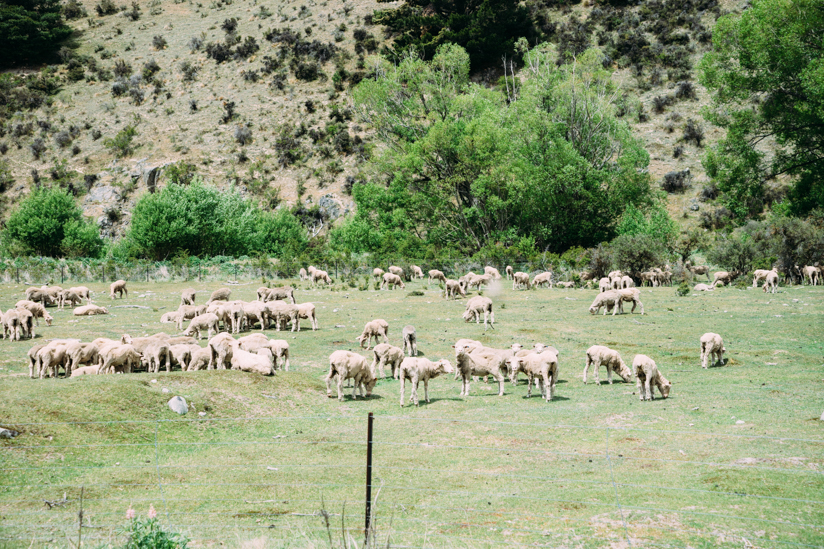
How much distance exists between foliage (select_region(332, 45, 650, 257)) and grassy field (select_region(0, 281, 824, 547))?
114 feet

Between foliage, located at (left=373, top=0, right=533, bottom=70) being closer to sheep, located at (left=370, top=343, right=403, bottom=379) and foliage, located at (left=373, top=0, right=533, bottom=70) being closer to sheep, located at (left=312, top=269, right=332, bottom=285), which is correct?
sheep, located at (left=312, top=269, right=332, bottom=285)

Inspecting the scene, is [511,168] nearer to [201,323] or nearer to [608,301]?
[608,301]

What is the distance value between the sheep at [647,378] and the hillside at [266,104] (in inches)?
2358

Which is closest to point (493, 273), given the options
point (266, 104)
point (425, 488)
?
point (425, 488)

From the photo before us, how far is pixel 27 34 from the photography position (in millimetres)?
110500

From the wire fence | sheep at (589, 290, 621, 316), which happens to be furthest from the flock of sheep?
sheep at (589, 290, 621, 316)

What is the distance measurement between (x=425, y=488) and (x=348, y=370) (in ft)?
21.3

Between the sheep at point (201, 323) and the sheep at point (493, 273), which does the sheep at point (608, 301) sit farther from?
the sheep at point (201, 323)

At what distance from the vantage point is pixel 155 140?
311ft

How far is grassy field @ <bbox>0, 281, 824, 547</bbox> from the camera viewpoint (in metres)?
7.54

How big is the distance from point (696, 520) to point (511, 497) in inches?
87.4

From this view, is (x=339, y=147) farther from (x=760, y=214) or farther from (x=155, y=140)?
(x=760, y=214)

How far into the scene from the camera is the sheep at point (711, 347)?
18.3 metres

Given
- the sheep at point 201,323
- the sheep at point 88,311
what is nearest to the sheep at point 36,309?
the sheep at point 88,311
